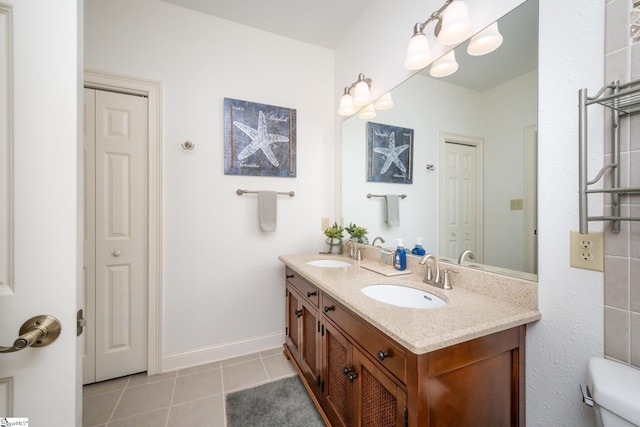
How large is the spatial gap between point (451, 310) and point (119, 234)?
6.80ft

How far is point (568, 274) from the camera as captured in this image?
84cm

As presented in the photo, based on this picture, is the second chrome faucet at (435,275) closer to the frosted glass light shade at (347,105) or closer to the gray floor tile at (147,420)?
the frosted glass light shade at (347,105)

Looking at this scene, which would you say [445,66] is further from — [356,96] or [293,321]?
[293,321]

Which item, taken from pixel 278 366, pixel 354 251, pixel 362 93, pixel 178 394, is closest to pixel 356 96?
pixel 362 93

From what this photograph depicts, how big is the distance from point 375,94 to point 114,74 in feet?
5.90

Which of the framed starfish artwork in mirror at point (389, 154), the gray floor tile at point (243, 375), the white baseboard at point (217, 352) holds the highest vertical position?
the framed starfish artwork in mirror at point (389, 154)

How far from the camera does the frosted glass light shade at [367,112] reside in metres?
1.89

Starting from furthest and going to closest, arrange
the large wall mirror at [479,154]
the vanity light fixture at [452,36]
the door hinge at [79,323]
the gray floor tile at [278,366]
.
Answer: the gray floor tile at [278,366] < the vanity light fixture at [452,36] < the large wall mirror at [479,154] < the door hinge at [79,323]

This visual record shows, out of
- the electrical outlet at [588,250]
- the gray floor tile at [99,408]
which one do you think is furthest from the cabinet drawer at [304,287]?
the gray floor tile at [99,408]

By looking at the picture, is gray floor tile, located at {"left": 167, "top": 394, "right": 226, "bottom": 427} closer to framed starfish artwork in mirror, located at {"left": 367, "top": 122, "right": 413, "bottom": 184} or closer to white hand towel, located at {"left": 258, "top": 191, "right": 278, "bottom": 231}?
white hand towel, located at {"left": 258, "top": 191, "right": 278, "bottom": 231}

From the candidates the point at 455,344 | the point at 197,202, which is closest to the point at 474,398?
the point at 455,344

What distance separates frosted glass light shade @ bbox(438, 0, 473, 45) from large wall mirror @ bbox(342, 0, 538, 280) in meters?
0.09

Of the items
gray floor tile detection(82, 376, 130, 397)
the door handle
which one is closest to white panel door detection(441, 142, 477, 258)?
the door handle

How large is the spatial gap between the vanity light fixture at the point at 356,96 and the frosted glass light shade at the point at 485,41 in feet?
2.53
